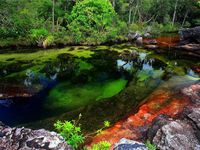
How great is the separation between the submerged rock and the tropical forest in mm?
30

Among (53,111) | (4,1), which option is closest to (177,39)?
(4,1)

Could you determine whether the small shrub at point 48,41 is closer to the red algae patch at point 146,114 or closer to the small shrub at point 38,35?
the small shrub at point 38,35

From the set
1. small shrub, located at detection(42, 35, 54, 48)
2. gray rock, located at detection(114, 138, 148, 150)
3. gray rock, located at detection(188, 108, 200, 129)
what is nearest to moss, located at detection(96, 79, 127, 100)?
gray rock, located at detection(188, 108, 200, 129)

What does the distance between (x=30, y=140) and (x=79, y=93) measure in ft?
48.4

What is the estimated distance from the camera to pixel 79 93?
22953 millimetres

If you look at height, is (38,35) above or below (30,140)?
below

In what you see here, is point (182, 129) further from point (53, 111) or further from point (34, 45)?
point (34, 45)

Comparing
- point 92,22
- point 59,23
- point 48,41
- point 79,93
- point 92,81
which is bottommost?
point 79,93

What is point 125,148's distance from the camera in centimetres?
913

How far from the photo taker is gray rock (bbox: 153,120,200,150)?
13.3m

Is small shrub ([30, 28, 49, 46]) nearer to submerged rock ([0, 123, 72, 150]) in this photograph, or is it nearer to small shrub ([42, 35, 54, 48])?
small shrub ([42, 35, 54, 48])

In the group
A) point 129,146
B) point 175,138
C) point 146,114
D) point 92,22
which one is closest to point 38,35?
point 92,22

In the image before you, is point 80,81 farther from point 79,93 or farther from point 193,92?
point 193,92

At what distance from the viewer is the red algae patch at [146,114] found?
16016 millimetres
